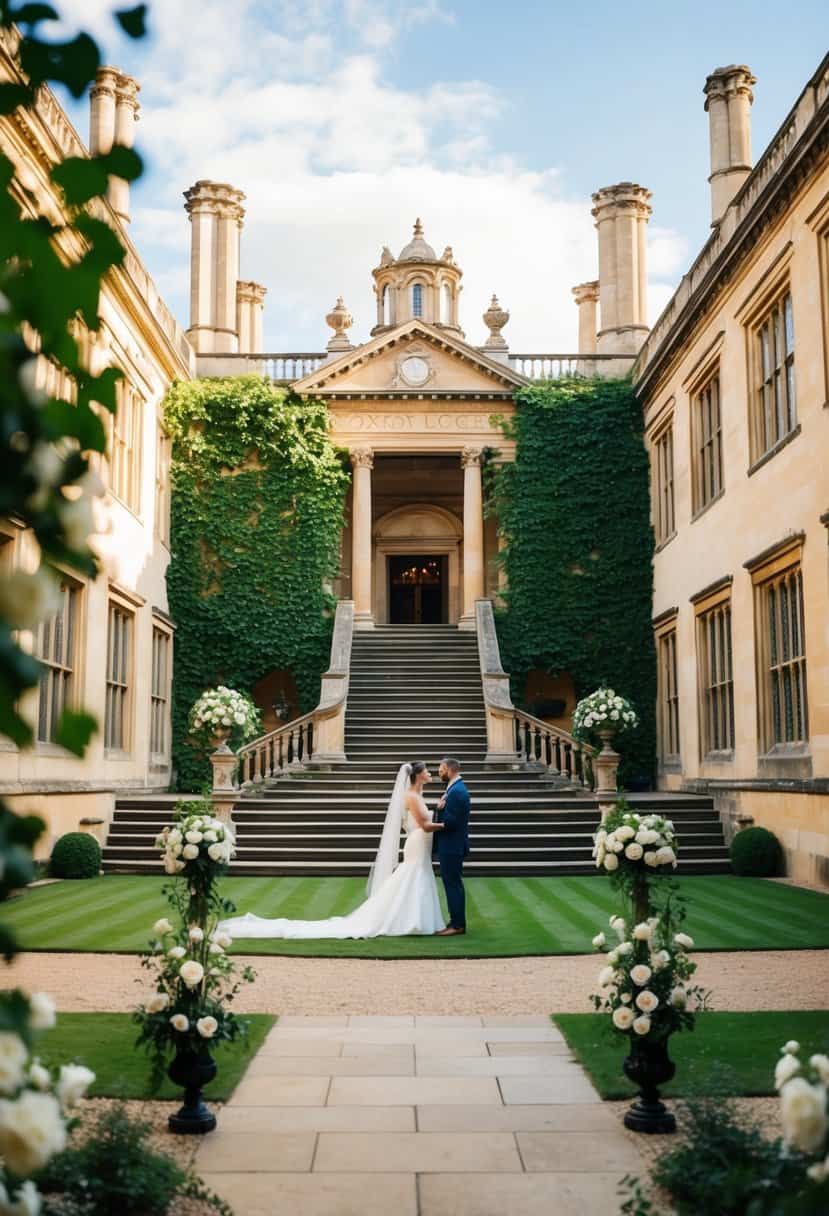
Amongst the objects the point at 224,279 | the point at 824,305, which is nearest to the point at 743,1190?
the point at 824,305

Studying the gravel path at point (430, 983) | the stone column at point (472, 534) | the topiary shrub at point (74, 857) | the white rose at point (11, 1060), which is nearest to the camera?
the white rose at point (11, 1060)

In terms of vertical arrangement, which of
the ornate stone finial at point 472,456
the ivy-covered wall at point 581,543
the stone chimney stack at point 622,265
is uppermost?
the stone chimney stack at point 622,265

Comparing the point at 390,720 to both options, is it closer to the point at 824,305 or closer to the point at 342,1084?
the point at 824,305

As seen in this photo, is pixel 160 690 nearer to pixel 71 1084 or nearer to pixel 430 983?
pixel 430 983

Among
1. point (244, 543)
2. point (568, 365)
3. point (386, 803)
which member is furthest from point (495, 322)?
point (386, 803)

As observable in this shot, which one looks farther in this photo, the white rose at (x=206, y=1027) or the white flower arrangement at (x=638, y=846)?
the white flower arrangement at (x=638, y=846)

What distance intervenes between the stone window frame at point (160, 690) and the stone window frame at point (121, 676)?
156 centimetres

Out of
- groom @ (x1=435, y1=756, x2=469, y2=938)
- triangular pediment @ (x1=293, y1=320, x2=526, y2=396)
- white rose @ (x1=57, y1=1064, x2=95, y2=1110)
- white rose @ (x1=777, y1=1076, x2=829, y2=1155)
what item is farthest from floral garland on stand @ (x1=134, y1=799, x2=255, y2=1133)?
triangular pediment @ (x1=293, y1=320, x2=526, y2=396)

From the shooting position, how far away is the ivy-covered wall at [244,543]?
2658 centimetres

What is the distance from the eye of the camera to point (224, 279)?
94.2ft

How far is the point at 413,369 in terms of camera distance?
28.4 m

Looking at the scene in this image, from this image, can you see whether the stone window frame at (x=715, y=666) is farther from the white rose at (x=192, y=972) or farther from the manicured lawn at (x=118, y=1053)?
the white rose at (x=192, y=972)

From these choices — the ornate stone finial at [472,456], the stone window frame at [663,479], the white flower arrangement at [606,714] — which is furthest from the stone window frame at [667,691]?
the ornate stone finial at [472,456]

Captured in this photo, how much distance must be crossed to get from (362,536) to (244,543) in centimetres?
285
